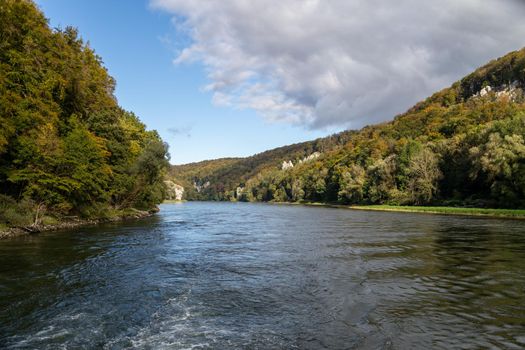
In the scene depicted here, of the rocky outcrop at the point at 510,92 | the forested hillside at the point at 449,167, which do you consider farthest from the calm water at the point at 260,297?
the rocky outcrop at the point at 510,92

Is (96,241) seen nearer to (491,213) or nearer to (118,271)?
(118,271)

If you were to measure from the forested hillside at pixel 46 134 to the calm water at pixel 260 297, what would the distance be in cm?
1198

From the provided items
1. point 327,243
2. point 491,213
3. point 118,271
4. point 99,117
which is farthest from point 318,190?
point 118,271

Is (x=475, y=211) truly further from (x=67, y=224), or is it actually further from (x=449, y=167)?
(x=67, y=224)

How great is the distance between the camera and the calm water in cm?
1176

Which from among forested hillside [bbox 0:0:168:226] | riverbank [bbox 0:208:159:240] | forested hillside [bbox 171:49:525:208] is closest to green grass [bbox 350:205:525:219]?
forested hillside [bbox 171:49:525:208]

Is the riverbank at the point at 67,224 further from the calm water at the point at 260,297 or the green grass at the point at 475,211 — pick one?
the green grass at the point at 475,211

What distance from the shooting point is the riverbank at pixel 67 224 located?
1417 inches

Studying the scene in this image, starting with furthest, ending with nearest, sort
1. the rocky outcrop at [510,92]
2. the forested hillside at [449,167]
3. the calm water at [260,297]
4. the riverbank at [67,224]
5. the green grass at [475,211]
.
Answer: the rocky outcrop at [510,92]
the forested hillside at [449,167]
the green grass at [475,211]
the riverbank at [67,224]
the calm water at [260,297]

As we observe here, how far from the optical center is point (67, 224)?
46.4 meters

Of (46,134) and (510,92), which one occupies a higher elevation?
(510,92)

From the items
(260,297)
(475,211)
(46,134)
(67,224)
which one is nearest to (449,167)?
(475,211)

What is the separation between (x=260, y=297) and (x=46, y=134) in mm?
36534

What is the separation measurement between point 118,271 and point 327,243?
1932 cm
